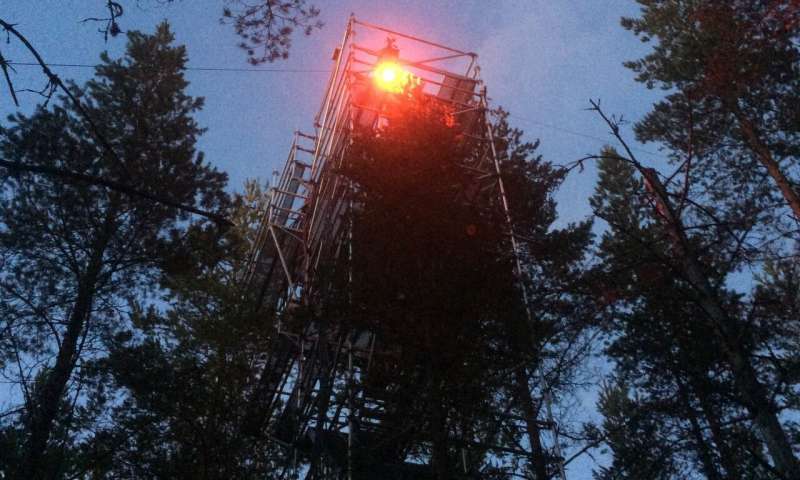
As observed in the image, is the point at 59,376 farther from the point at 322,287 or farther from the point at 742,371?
the point at 742,371

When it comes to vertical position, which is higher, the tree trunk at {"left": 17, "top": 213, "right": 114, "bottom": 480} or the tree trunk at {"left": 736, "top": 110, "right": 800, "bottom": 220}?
the tree trunk at {"left": 736, "top": 110, "right": 800, "bottom": 220}

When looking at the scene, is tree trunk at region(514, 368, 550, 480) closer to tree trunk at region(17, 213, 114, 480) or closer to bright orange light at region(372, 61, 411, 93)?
bright orange light at region(372, 61, 411, 93)

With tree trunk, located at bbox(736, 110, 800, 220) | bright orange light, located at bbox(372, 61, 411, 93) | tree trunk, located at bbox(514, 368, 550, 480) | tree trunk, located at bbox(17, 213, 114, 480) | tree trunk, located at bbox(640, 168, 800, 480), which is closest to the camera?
tree trunk, located at bbox(640, 168, 800, 480)

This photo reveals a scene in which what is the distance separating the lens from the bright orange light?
41.7 feet

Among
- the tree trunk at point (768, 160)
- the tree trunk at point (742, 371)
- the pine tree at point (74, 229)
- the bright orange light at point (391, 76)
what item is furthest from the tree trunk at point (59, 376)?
the tree trunk at point (768, 160)

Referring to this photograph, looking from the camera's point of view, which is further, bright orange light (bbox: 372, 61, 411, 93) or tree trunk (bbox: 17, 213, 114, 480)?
bright orange light (bbox: 372, 61, 411, 93)

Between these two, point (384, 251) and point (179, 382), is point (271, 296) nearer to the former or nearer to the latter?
point (179, 382)

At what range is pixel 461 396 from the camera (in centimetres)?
809

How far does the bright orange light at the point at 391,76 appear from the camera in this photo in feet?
41.7

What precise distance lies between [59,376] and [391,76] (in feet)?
26.1

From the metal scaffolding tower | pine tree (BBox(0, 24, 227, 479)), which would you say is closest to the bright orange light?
the metal scaffolding tower

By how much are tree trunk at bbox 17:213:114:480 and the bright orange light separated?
6.17m

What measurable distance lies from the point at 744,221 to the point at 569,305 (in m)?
1.90

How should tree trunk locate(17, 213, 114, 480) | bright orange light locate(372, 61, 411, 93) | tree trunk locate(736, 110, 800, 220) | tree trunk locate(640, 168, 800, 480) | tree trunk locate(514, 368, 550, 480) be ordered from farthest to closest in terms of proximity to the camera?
bright orange light locate(372, 61, 411, 93), tree trunk locate(736, 110, 800, 220), tree trunk locate(17, 213, 114, 480), tree trunk locate(514, 368, 550, 480), tree trunk locate(640, 168, 800, 480)
